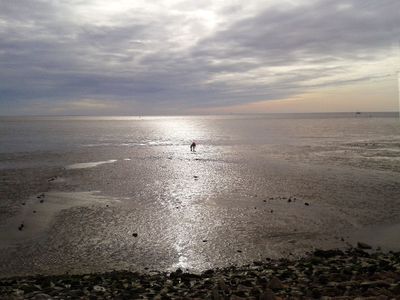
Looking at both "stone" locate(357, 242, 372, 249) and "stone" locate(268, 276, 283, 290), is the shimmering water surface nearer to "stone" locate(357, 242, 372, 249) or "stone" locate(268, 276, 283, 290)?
"stone" locate(357, 242, 372, 249)

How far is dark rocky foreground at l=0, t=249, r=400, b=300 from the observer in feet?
30.7

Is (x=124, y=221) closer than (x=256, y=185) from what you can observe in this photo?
Yes

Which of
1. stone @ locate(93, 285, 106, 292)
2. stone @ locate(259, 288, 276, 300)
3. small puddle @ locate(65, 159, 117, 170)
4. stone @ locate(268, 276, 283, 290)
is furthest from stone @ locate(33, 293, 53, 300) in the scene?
small puddle @ locate(65, 159, 117, 170)

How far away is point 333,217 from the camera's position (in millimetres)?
19047

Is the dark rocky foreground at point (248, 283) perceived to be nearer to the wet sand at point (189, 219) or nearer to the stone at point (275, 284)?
the stone at point (275, 284)

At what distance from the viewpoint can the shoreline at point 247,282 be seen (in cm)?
940

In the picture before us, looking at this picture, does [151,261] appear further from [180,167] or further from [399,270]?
[180,167]

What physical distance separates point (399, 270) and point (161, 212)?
1189 cm

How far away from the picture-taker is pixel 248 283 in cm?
1069

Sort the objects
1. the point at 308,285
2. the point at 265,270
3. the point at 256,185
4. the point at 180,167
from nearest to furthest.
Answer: the point at 308,285 → the point at 265,270 → the point at 256,185 → the point at 180,167

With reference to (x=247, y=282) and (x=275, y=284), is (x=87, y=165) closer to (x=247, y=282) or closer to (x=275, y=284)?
(x=247, y=282)

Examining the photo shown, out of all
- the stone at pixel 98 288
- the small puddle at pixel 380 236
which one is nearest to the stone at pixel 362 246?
the small puddle at pixel 380 236

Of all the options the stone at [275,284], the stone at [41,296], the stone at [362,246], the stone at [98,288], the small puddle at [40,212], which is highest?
the stone at [275,284]

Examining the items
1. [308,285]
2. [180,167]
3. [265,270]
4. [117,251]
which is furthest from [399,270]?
[180,167]
